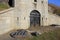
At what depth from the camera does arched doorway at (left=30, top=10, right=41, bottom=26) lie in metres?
34.9

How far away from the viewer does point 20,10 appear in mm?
33250

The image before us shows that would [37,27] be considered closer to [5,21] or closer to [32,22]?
[32,22]

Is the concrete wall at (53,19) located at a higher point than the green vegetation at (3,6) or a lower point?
lower

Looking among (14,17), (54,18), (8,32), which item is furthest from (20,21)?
(54,18)

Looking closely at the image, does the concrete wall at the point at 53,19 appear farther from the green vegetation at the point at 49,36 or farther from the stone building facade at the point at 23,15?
the green vegetation at the point at 49,36

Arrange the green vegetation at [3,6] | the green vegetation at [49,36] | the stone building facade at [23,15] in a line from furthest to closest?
the green vegetation at [3,6], the stone building facade at [23,15], the green vegetation at [49,36]

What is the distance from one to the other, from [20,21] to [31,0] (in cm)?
365

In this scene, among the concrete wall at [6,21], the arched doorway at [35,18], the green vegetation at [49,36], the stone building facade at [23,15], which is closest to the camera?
the green vegetation at [49,36]

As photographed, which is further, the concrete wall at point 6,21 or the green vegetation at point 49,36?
the concrete wall at point 6,21

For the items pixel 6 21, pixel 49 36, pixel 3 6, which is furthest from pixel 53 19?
pixel 49 36

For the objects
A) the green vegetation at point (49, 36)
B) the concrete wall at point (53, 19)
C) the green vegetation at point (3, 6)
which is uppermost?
the green vegetation at point (3, 6)

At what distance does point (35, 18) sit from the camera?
35.2 meters

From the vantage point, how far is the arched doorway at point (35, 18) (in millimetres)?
34875

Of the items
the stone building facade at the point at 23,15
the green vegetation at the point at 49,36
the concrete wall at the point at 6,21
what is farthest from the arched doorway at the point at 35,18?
the green vegetation at the point at 49,36
